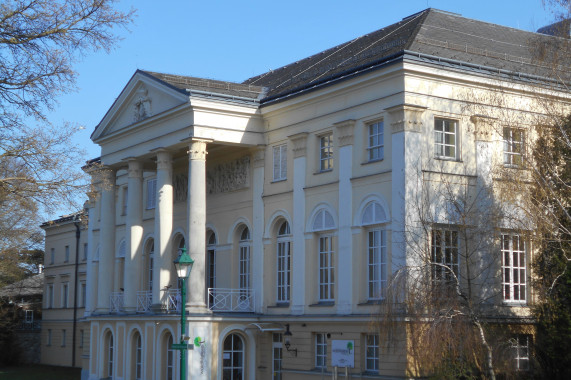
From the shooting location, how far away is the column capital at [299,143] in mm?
33188

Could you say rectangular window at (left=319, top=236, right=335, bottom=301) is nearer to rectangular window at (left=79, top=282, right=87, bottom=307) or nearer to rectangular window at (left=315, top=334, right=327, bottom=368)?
rectangular window at (left=315, top=334, right=327, bottom=368)

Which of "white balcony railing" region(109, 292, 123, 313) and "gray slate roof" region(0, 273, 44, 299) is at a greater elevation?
"gray slate roof" region(0, 273, 44, 299)

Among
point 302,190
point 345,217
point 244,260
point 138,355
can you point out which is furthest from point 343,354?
point 138,355

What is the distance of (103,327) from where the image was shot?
1604 inches

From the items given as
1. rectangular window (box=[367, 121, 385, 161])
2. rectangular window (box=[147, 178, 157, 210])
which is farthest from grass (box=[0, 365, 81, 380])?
rectangular window (box=[367, 121, 385, 161])

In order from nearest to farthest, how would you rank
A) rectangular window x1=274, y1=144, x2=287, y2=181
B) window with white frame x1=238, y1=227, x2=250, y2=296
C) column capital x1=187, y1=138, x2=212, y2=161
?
1. column capital x1=187, y1=138, x2=212, y2=161
2. rectangular window x1=274, y1=144, x2=287, y2=181
3. window with white frame x1=238, y1=227, x2=250, y2=296

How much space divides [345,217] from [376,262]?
204 centimetres

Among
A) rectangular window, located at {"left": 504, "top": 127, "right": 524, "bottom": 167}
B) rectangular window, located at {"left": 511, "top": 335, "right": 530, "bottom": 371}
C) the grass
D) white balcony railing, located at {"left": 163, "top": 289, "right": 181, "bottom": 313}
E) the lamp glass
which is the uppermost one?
rectangular window, located at {"left": 504, "top": 127, "right": 524, "bottom": 167}

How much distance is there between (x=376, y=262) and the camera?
1169 inches

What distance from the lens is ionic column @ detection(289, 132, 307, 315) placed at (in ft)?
107

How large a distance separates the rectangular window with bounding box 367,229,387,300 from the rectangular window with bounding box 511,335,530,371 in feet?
15.0

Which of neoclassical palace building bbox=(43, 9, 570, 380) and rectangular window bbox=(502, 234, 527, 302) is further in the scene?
rectangular window bbox=(502, 234, 527, 302)

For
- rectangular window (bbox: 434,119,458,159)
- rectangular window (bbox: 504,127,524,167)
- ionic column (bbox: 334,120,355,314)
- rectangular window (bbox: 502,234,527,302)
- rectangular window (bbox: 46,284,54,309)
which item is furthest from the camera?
rectangular window (bbox: 46,284,54,309)

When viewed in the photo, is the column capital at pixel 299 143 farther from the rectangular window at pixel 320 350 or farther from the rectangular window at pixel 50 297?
the rectangular window at pixel 50 297
